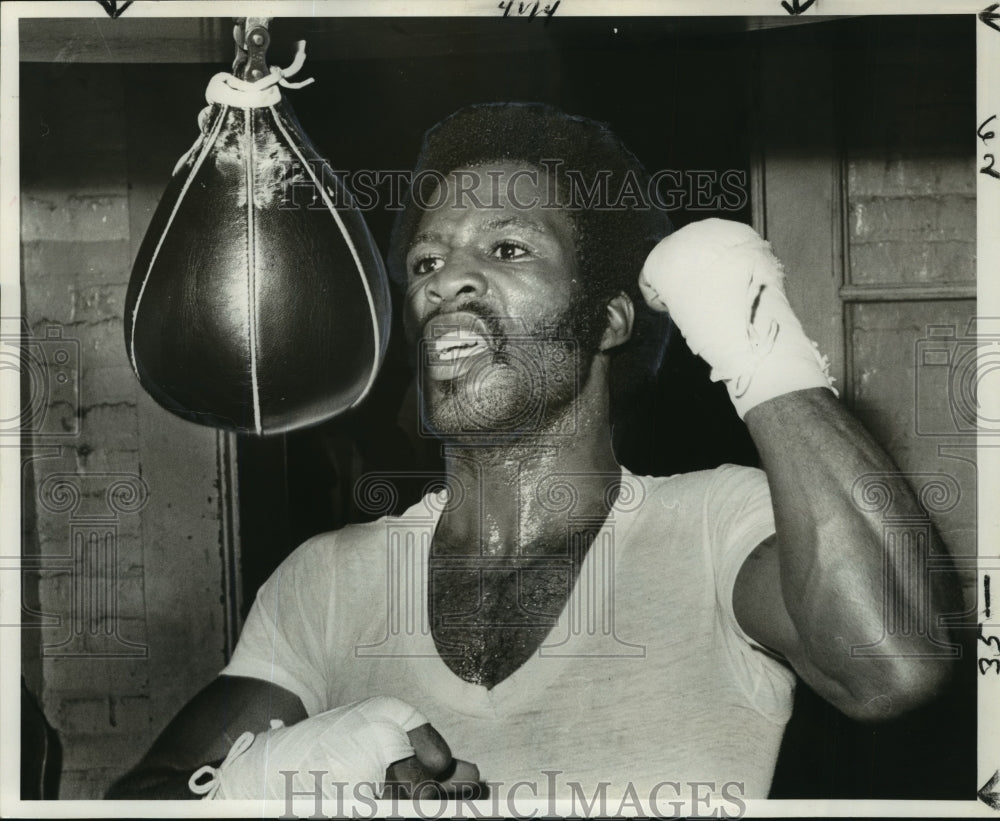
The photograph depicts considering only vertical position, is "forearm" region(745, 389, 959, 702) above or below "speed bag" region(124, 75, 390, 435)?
below

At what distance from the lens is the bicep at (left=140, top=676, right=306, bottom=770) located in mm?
2104

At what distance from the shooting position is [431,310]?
2129mm

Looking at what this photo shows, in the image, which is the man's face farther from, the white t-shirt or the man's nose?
the white t-shirt

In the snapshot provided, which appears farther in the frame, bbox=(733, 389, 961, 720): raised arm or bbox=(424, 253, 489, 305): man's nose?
bbox=(424, 253, 489, 305): man's nose

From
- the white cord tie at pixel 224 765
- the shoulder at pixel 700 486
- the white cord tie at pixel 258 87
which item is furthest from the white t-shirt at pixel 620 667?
the white cord tie at pixel 258 87

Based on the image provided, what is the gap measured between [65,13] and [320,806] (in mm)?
1655

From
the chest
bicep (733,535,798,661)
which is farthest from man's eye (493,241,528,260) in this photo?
bicep (733,535,798,661)

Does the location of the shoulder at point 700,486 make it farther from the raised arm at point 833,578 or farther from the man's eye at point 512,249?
the man's eye at point 512,249

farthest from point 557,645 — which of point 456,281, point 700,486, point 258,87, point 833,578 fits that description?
point 258,87

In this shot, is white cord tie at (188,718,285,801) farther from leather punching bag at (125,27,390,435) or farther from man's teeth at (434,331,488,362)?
man's teeth at (434,331,488,362)

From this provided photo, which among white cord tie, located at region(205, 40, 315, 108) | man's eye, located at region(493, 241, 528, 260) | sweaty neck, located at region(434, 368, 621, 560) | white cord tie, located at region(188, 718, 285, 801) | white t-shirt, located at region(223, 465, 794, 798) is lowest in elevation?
white cord tie, located at region(188, 718, 285, 801)

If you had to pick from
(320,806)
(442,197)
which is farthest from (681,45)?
(320,806)

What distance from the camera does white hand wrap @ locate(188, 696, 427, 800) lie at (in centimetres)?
206

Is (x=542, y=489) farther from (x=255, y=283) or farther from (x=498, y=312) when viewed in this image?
(x=255, y=283)
